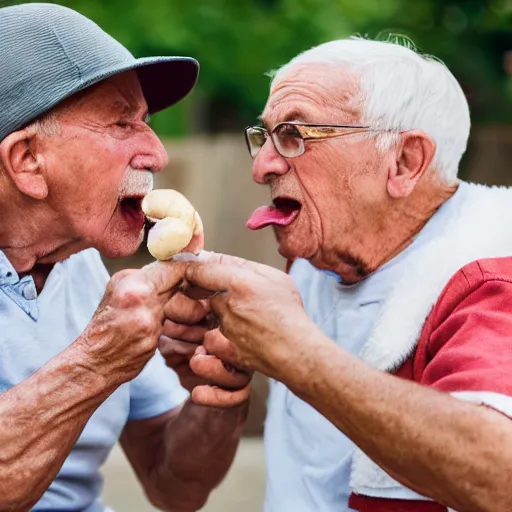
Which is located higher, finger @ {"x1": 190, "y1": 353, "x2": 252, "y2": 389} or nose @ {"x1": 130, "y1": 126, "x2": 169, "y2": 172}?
nose @ {"x1": 130, "y1": 126, "x2": 169, "y2": 172}

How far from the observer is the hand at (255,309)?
215 centimetres

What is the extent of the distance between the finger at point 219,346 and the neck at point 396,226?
0.48 m

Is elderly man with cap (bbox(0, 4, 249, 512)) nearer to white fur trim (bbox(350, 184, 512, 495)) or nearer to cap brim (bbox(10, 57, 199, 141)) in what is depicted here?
cap brim (bbox(10, 57, 199, 141))

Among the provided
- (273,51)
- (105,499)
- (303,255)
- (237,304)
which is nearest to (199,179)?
(273,51)

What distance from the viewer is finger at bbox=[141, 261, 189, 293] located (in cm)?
238

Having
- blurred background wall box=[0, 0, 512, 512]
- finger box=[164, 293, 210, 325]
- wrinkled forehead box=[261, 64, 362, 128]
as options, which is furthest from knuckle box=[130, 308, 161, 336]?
blurred background wall box=[0, 0, 512, 512]

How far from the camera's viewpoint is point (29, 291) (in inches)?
105

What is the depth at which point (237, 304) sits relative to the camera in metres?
2.23

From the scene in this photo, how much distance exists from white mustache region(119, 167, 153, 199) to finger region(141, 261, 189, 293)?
1.07 ft

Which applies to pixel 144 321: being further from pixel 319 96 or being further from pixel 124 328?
pixel 319 96

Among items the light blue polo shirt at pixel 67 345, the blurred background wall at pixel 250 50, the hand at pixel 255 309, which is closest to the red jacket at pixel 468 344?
the hand at pixel 255 309

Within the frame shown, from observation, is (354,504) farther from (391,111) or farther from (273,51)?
(273,51)

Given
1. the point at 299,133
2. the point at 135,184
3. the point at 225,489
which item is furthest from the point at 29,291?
the point at 225,489

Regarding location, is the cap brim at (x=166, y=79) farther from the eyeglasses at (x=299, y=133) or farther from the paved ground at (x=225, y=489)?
the paved ground at (x=225, y=489)
